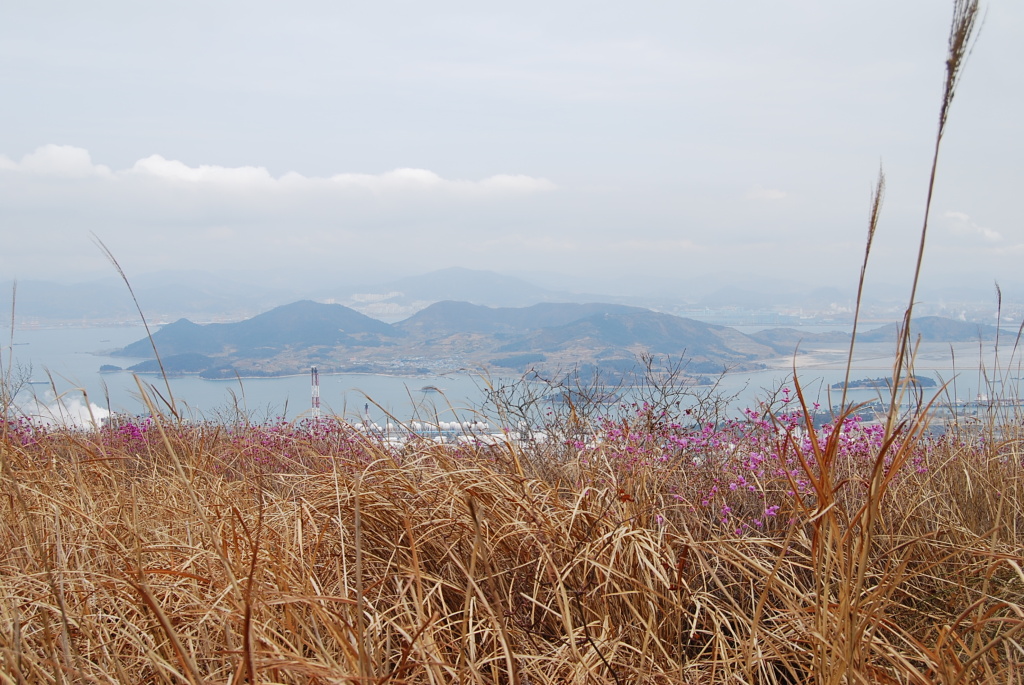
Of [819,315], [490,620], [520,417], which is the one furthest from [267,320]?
[490,620]

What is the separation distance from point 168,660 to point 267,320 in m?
42.1

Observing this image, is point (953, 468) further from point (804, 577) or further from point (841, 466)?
point (804, 577)

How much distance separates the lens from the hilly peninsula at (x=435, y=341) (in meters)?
24.7

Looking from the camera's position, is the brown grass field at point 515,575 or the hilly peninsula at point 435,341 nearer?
the brown grass field at point 515,575

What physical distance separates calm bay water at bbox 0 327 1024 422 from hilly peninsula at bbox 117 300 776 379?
1.53m

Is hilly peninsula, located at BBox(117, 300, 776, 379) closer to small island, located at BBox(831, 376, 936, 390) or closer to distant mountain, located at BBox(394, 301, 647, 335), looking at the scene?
distant mountain, located at BBox(394, 301, 647, 335)

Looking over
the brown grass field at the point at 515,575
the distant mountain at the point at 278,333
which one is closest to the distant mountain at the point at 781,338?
the distant mountain at the point at 278,333

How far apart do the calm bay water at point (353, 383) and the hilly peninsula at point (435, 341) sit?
1529 mm

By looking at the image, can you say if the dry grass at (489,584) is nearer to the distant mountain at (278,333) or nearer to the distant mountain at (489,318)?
the distant mountain at (278,333)

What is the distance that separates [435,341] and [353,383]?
26.2 metres

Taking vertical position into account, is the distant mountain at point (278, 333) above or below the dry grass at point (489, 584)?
below

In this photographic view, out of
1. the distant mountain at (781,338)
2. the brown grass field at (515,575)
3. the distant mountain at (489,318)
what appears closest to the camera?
the brown grass field at (515,575)

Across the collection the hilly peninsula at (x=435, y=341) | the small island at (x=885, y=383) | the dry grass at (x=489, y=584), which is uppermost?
the small island at (x=885, y=383)

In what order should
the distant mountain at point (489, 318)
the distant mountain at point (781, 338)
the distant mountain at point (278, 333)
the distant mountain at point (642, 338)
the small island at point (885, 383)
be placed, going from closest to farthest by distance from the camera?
the small island at point (885, 383), the distant mountain at point (642, 338), the distant mountain at point (781, 338), the distant mountain at point (278, 333), the distant mountain at point (489, 318)
